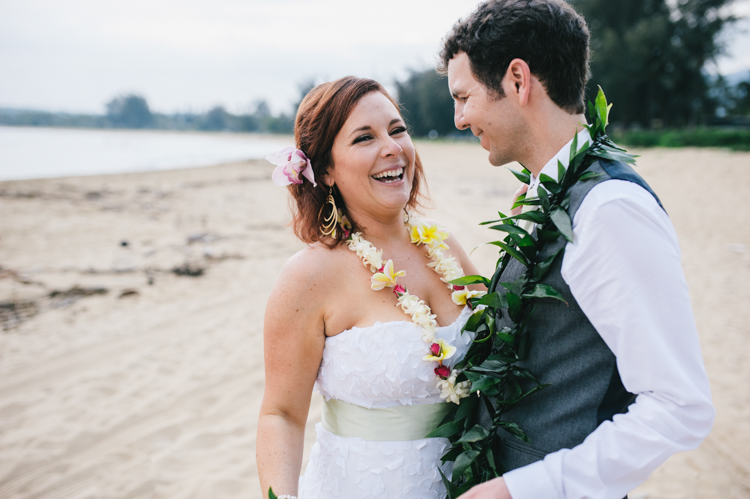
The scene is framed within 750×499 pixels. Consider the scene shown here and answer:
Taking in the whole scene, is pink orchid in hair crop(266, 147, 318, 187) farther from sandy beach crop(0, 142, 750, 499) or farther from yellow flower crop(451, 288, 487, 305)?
sandy beach crop(0, 142, 750, 499)

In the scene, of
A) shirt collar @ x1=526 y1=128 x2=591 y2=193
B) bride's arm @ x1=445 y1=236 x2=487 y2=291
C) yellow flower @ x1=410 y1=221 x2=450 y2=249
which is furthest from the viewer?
bride's arm @ x1=445 y1=236 x2=487 y2=291

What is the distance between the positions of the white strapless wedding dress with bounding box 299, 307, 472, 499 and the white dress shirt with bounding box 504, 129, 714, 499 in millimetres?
723

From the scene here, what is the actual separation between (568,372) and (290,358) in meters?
1.15

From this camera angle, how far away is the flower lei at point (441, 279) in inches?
79.7

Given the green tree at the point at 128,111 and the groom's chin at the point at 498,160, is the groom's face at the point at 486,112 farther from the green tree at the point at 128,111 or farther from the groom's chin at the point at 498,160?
the green tree at the point at 128,111

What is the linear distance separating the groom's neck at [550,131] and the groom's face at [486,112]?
68 mm

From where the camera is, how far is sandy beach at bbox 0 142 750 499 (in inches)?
157

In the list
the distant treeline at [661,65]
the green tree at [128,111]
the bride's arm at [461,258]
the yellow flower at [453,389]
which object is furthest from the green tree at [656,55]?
the green tree at [128,111]

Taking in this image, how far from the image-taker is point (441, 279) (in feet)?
7.89

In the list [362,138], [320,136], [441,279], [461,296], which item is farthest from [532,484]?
[320,136]

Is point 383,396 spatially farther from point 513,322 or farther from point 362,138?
point 362,138

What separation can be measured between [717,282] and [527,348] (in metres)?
8.79

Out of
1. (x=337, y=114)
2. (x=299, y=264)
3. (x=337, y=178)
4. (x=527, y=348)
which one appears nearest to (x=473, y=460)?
(x=527, y=348)

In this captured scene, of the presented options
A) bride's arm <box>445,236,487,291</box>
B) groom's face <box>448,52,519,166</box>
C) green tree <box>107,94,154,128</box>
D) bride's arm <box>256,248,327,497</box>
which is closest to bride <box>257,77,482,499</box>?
bride's arm <box>256,248,327,497</box>
